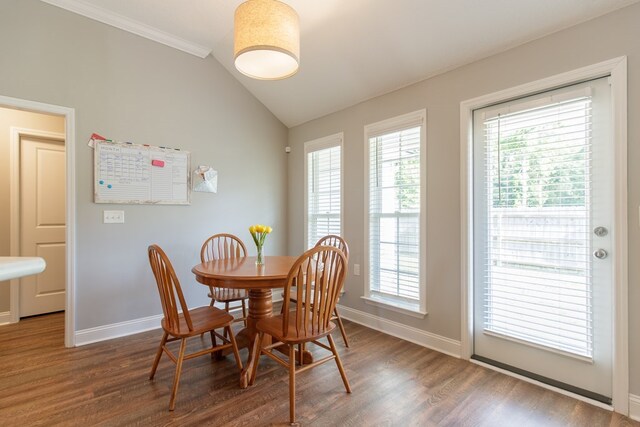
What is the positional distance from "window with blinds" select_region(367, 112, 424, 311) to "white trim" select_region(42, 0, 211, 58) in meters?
2.02

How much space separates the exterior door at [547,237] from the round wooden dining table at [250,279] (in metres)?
1.46

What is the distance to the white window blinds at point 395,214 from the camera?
9.04 feet

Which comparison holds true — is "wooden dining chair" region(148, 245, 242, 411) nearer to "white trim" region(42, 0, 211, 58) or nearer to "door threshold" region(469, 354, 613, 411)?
"door threshold" region(469, 354, 613, 411)

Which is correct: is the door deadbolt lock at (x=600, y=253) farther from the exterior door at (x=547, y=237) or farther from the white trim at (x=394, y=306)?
the white trim at (x=394, y=306)

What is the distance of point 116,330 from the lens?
2.82 m

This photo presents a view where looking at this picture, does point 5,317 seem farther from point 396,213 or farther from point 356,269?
point 396,213

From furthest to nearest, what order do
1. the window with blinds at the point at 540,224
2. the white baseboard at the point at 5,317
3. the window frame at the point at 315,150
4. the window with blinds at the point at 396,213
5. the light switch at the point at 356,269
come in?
the window frame at the point at 315,150
the light switch at the point at 356,269
the white baseboard at the point at 5,317
the window with blinds at the point at 396,213
the window with blinds at the point at 540,224

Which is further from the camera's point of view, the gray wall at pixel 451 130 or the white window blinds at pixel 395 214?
the white window blinds at pixel 395 214

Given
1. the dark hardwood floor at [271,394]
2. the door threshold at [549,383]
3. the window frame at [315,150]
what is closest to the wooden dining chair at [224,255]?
the dark hardwood floor at [271,394]

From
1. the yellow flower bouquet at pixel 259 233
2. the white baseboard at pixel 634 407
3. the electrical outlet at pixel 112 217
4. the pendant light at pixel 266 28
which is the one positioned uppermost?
the pendant light at pixel 266 28

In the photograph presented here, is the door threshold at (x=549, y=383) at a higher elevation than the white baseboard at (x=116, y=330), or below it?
below

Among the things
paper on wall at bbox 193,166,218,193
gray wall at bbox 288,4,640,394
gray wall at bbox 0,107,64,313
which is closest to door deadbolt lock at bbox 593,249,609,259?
gray wall at bbox 288,4,640,394

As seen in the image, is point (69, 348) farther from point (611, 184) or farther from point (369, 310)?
point (611, 184)

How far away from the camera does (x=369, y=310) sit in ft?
10.2
